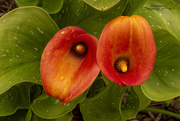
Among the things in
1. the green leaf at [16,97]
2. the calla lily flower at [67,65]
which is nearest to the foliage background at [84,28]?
the green leaf at [16,97]

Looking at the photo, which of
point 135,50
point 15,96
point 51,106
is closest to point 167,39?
point 135,50

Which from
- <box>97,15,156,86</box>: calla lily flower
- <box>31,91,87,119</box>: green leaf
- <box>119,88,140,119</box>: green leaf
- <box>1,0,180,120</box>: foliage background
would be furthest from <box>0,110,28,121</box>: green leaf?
<box>97,15,156,86</box>: calla lily flower

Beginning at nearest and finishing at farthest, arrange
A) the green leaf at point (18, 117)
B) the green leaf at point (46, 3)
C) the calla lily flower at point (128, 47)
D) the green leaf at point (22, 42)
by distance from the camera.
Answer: the calla lily flower at point (128, 47) < the green leaf at point (22, 42) < the green leaf at point (46, 3) < the green leaf at point (18, 117)

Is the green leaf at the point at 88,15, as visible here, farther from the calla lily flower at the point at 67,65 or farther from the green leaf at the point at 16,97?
the green leaf at the point at 16,97

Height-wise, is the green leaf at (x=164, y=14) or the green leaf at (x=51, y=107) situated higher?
the green leaf at (x=164, y=14)

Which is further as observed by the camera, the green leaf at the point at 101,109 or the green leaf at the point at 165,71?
the green leaf at the point at 101,109

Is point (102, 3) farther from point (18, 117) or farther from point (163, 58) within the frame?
point (18, 117)

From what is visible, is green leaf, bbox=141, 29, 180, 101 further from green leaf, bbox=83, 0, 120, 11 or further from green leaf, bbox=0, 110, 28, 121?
green leaf, bbox=0, 110, 28, 121
